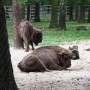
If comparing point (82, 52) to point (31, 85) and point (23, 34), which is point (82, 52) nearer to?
point (23, 34)

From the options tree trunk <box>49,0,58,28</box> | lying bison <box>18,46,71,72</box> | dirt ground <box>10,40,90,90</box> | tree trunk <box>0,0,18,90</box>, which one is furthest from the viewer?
tree trunk <box>49,0,58,28</box>

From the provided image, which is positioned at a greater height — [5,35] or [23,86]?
[5,35]

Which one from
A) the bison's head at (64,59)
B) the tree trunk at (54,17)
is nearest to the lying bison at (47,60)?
the bison's head at (64,59)

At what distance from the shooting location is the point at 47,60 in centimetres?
1215

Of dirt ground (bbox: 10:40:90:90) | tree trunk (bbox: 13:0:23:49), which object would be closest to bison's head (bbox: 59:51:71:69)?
dirt ground (bbox: 10:40:90:90)

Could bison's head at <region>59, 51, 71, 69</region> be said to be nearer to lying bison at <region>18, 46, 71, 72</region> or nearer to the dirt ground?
lying bison at <region>18, 46, 71, 72</region>

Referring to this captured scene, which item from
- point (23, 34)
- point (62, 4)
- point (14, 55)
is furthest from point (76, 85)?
point (62, 4)

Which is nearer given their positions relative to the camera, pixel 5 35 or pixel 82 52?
pixel 5 35

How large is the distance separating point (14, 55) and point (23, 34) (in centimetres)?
214

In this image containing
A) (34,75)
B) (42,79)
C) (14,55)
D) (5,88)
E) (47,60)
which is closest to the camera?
(5,88)

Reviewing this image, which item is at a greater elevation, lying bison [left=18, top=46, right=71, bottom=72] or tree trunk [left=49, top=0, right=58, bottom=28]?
lying bison [left=18, top=46, right=71, bottom=72]

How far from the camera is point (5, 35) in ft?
23.5

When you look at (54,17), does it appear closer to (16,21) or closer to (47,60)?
(16,21)

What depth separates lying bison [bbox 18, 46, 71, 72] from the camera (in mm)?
11773
